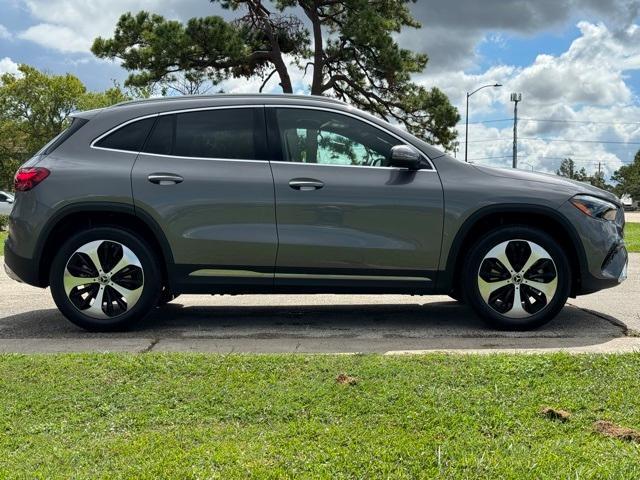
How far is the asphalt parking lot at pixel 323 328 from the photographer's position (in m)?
4.33

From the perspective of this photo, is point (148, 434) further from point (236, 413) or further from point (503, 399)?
point (503, 399)

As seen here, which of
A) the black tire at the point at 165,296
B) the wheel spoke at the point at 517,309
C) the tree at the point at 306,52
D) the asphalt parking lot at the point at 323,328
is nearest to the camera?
the asphalt parking lot at the point at 323,328

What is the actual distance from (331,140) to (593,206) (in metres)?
2.06

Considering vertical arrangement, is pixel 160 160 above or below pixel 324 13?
below

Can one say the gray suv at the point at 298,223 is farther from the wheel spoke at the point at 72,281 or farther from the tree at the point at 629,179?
the tree at the point at 629,179

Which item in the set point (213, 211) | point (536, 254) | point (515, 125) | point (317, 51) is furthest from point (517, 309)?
point (515, 125)

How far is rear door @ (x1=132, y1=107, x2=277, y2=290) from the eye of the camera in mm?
4723

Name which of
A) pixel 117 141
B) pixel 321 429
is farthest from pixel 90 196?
pixel 321 429

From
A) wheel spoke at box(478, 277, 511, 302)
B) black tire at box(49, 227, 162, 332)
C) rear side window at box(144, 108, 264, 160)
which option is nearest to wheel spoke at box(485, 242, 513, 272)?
wheel spoke at box(478, 277, 511, 302)

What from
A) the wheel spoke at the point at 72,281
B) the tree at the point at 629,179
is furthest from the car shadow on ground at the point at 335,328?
the tree at the point at 629,179

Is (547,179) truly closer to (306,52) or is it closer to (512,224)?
(512,224)

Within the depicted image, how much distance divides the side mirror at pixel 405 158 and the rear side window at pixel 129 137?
1.91 m

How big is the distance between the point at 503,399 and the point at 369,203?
206 cm

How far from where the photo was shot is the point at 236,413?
2877mm
